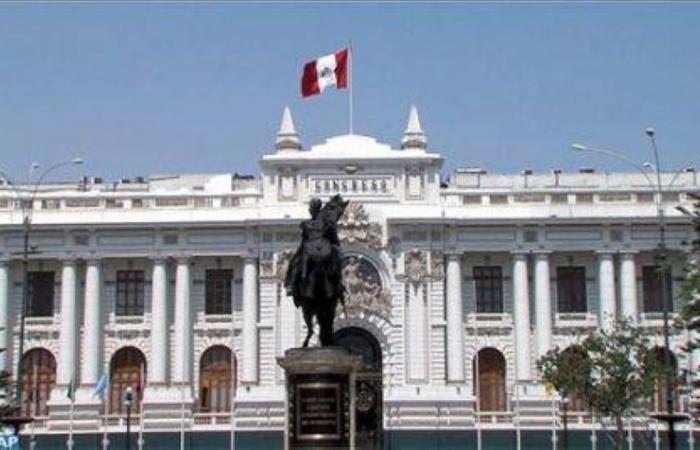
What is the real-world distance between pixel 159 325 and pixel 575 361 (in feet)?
80.4

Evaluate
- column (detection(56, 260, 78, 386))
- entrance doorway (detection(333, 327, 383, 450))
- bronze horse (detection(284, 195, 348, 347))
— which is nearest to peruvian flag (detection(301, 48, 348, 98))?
column (detection(56, 260, 78, 386))

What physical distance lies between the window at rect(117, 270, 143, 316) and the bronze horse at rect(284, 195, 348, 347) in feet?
158

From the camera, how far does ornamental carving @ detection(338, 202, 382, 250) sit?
79312 mm

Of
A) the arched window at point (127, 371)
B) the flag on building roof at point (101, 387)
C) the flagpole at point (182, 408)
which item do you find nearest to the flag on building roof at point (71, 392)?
the flag on building roof at point (101, 387)

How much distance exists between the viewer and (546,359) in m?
71.3

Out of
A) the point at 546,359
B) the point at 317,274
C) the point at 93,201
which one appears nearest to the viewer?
the point at 317,274

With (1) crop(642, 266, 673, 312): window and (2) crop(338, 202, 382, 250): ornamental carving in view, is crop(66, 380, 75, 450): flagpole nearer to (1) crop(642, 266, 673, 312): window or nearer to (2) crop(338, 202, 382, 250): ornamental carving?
(2) crop(338, 202, 382, 250): ornamental carving

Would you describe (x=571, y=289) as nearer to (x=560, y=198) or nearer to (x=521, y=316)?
(x=521, y=316)

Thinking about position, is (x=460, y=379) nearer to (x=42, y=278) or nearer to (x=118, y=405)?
(x=118, y=405)

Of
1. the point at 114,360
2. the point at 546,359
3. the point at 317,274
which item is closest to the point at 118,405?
the point at 114,360

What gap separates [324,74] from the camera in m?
76.9

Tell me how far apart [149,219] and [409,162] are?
1538 centimetres

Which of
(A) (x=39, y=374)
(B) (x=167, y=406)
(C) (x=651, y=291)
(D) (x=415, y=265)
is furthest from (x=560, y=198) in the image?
(A) (x=39, y=374)

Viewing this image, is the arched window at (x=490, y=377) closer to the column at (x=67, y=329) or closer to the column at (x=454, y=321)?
the column at (x=454, y=321)
